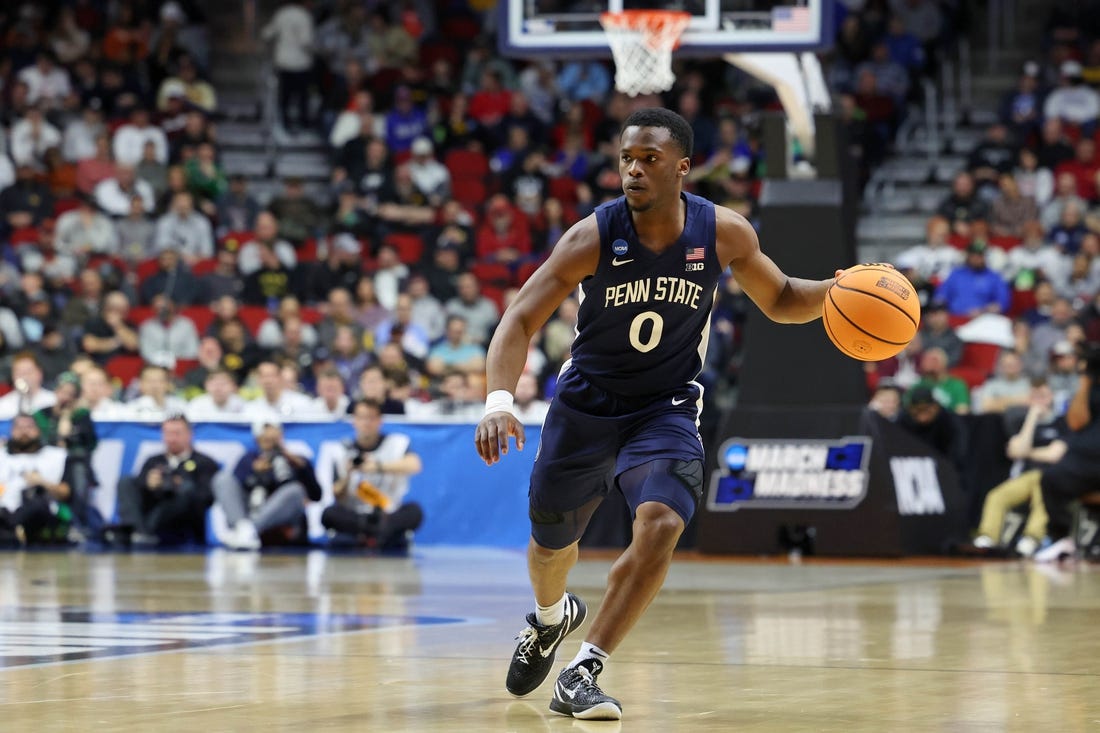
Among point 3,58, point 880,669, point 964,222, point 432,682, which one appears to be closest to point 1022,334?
point 964,222

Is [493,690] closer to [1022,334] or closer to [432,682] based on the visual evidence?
[432,682]

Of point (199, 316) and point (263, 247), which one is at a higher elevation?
point (263, 247)

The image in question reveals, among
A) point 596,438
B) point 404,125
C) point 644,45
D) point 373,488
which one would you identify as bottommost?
point 373,488

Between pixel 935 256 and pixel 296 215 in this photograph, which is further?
pixel 296 215

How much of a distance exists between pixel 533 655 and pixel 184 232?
16.7m

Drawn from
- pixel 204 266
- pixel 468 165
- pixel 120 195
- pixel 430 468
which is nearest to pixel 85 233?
pixel 120 195

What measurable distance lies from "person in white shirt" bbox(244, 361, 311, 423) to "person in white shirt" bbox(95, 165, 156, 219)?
6058 millimetres

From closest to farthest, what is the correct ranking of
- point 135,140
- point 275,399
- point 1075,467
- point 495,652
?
point 495,652 → point 1075,467 → point 275,399 → point 135,140

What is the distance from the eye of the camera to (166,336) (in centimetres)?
2044

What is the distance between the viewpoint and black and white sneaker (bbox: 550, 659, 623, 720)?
5910mm

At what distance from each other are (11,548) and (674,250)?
1153 cm

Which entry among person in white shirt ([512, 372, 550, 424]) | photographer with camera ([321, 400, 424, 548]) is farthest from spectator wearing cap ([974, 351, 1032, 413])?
photographer with camera ([321, 400, 424, 548])

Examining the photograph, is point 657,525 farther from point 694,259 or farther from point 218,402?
point 218,402

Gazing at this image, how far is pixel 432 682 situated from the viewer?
6895 millimetres
